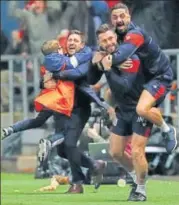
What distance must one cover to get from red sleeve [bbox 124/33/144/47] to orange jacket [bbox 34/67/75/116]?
2.01 metres

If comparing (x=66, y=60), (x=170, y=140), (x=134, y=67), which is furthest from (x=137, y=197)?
(x=66, y=60)

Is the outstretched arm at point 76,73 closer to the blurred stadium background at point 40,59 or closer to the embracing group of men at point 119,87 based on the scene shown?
the embracing group of men at point 119,87

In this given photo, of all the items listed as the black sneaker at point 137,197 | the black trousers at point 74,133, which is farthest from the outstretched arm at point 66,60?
the black sneaker at point 137,197

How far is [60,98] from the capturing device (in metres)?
13.8

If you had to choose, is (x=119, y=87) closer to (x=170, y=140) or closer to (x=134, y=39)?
(x=134, y=39)

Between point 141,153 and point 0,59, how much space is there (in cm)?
902

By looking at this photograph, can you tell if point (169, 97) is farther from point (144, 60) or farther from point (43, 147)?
point (144, 60)

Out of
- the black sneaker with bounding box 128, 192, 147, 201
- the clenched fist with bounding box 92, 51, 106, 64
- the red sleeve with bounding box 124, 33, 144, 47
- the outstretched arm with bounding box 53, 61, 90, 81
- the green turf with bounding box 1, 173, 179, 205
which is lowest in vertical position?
the green turf with bounding box 1, 173, 179, 205

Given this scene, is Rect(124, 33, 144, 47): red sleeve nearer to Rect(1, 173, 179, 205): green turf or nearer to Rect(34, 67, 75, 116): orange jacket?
Rect(1, 173, 179, 205): green turf

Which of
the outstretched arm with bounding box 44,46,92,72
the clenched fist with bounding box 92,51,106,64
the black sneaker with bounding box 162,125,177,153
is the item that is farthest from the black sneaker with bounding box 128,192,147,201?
the outstretched arm with bounding box 44,46,92,72

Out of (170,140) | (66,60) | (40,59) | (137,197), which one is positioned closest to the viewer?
(137,197)

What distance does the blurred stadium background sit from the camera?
58.5 ft

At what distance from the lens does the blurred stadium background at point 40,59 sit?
17844mm

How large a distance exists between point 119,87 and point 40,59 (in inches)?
307
